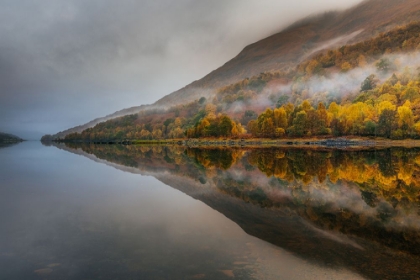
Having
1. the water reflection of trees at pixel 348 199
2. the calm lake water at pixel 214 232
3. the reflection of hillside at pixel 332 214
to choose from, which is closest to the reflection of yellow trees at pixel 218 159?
the water reflection of trees at pixel 348 199

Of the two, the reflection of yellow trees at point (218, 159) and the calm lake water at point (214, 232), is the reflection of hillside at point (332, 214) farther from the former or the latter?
the reflection of yellow trees at point (218, 159)

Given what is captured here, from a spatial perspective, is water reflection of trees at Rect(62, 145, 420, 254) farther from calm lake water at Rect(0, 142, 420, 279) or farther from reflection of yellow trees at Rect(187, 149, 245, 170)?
reflection of yellow trees at Rect(187, 149, 245, 170)

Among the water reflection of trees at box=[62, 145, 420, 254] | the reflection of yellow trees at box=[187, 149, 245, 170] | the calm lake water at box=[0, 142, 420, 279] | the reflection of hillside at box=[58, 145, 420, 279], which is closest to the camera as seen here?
the calm lake water at box=[0, 142, 420, 279]

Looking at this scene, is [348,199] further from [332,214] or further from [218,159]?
[218,159]

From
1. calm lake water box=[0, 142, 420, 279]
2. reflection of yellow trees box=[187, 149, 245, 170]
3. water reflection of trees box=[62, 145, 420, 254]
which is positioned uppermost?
calm lake water box=[0, 142, 420, 279]

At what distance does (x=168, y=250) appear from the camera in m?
10.0

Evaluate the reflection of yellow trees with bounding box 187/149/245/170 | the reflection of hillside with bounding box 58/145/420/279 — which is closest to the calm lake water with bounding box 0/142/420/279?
the reflection of hillside with bounding box 58/145/420/279

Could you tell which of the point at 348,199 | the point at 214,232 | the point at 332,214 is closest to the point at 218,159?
the point at 348,199

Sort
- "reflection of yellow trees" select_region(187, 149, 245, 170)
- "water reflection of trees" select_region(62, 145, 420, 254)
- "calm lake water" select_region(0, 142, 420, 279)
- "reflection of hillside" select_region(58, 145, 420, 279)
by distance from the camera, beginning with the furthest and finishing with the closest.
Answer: "reflection of yellow trees" select_region(187, 149, 245, 170)
"water reflection of trees" select_region(62, 145, 420, 254)
"reflection of hillside" select_region(58, 145, 420, 279)
"calm lake water" select_region(0, 142, 420, 279)

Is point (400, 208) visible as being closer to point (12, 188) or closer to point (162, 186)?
point (162, 186)

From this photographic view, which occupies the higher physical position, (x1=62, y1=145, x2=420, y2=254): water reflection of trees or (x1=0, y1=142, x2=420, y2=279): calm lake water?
(x1=0, y1=142, x2=420, y2=279): calm lake water

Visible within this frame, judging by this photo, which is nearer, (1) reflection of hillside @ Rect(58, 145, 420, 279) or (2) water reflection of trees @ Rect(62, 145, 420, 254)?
(1) reflection of hillside @ Rect(58, 145, 420, 279)

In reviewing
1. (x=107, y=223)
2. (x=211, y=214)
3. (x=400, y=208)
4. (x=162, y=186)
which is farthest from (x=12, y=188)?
(x=400, y=208)

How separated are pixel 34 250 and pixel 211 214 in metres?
7.86
